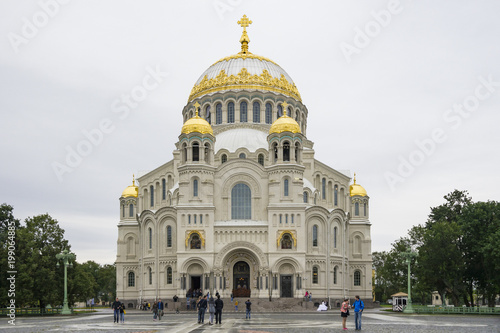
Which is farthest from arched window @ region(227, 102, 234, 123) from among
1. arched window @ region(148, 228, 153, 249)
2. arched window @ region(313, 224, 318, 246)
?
arched window @ region(313, 224, 318, 246)

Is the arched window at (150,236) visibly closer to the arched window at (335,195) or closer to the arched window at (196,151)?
the arched window at (196,151)

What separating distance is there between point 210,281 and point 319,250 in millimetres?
11282

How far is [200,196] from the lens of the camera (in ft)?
197

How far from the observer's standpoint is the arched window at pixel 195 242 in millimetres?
59000

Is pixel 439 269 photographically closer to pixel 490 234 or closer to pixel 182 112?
pixel 490 234

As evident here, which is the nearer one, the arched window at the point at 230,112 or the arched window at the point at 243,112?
the arched window at the point at 243,112

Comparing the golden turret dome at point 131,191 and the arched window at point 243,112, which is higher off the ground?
the arched window at point 243,112

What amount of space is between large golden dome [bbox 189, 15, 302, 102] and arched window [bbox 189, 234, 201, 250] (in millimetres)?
20261

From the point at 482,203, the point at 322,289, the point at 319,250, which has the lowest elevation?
the point at 322,289

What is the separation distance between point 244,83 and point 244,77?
0.99 m

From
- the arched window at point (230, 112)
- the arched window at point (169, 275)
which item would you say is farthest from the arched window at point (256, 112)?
the arched window at point (169, 275)

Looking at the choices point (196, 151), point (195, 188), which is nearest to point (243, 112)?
point (196, 151)

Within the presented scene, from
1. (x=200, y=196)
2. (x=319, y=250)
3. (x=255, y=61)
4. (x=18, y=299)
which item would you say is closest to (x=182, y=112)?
(x=255, y=61)

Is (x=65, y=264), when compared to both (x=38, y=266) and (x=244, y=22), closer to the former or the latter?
(x=38, y=266)
